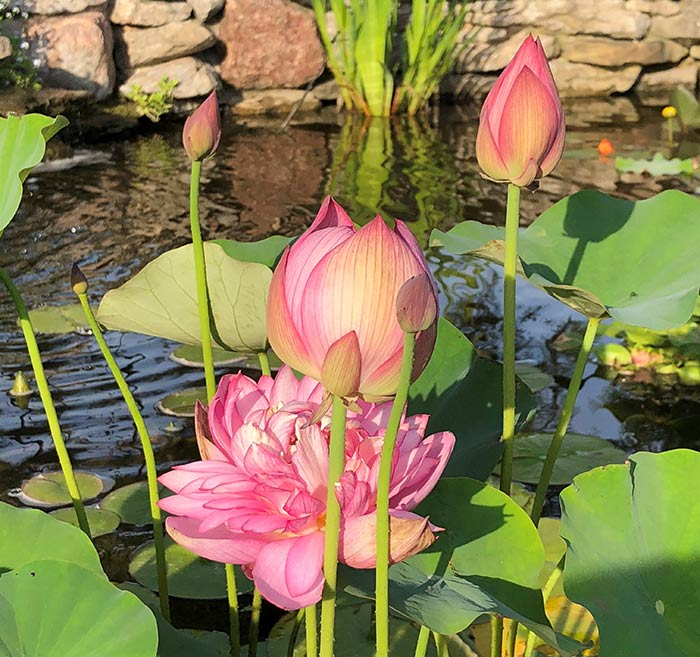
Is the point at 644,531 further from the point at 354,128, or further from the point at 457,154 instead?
the point at 354,128

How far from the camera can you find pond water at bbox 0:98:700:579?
1951mm

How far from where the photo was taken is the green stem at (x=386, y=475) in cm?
48

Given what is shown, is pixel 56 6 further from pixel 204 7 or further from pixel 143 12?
pixel 204 7

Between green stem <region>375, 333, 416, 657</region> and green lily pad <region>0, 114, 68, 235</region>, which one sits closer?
green stem <region>375, 333, 416, 657</region>

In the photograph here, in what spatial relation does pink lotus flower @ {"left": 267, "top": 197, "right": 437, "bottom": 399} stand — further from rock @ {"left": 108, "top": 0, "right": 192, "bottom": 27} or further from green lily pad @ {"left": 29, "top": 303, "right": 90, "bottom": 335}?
rock @ {"left": 108, "top": 0, "right": 192, "bottom": 27}

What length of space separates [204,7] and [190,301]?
206 inches

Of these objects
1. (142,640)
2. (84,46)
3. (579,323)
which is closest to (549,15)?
(84,46)

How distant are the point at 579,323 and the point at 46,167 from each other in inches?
111

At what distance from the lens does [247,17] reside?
586cm

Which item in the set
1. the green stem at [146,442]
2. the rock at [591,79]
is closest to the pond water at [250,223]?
the rock at [591,79]

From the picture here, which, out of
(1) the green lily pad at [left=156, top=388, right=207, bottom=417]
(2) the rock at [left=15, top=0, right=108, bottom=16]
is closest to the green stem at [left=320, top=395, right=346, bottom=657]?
(1) the green lily pad at [left=156, top=388, right=207, bottom=417]

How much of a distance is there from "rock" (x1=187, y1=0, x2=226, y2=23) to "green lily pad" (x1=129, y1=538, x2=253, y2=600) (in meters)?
4.88

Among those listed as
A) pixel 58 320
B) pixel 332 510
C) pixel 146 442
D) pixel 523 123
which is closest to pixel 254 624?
pixel 146 442

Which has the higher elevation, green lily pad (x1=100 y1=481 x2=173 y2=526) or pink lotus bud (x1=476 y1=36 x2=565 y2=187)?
pink lotus bud (x1=476 y1=36 x2=565 y2=187)
